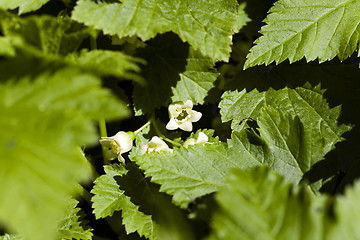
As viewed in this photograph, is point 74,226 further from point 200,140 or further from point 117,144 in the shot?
point 200,140

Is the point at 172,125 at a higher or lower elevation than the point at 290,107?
lower

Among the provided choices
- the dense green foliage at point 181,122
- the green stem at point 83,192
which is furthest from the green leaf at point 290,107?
the green stem at point 83,192

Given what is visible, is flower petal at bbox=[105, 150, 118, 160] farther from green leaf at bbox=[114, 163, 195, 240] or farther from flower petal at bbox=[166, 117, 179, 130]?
flower petal at bbox=[166, 117, 179, 130]

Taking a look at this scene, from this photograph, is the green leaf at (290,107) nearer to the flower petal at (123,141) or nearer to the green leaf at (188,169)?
the green leaf at (188,169)

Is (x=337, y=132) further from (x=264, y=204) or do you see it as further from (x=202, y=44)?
(x=264, y=204)

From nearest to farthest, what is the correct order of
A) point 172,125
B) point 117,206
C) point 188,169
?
point 188,169 → point 117,206 → point 172,125

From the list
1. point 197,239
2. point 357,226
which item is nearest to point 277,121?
point 197,239

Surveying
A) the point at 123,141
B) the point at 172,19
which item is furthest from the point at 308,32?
the point at 123,141
